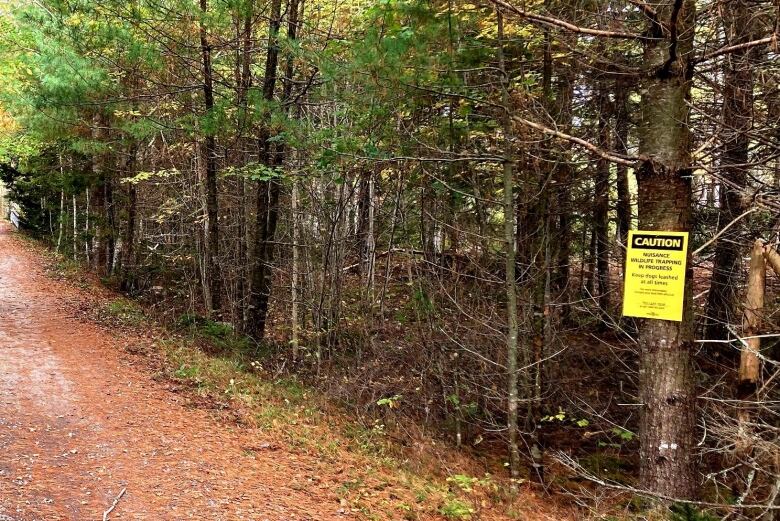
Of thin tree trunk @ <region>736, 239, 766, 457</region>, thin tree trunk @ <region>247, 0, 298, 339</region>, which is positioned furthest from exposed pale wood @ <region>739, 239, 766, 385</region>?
thin tree trunk @ <region>247, 0, 298, 339</region>

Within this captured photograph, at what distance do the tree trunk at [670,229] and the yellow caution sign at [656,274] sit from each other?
10 cm

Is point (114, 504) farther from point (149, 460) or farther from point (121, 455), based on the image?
point (121, 455)

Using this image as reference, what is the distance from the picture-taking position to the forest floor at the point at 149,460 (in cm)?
431

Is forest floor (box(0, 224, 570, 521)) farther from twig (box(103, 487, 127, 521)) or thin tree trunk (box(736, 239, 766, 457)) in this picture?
thin tree trunk (box(736, 239, 766, 457))

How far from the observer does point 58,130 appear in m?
10.9

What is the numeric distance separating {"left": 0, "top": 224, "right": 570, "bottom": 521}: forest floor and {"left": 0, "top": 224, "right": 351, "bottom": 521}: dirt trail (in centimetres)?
1

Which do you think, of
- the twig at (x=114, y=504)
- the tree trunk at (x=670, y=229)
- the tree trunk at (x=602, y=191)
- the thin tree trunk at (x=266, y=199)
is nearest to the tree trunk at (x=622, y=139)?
the tree trunk at (x=602, y=191)

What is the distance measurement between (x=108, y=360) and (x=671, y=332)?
25.5ft

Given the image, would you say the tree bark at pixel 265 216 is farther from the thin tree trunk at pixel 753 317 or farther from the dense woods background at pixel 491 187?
the thin tree trunk at pixel 753 317

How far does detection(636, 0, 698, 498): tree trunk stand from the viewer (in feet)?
12.7

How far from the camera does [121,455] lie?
512cm

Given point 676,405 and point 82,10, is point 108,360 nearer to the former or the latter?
point 82,10

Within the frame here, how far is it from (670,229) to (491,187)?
4623 mm

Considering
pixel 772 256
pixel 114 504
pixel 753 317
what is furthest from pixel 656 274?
pixel 114 504
